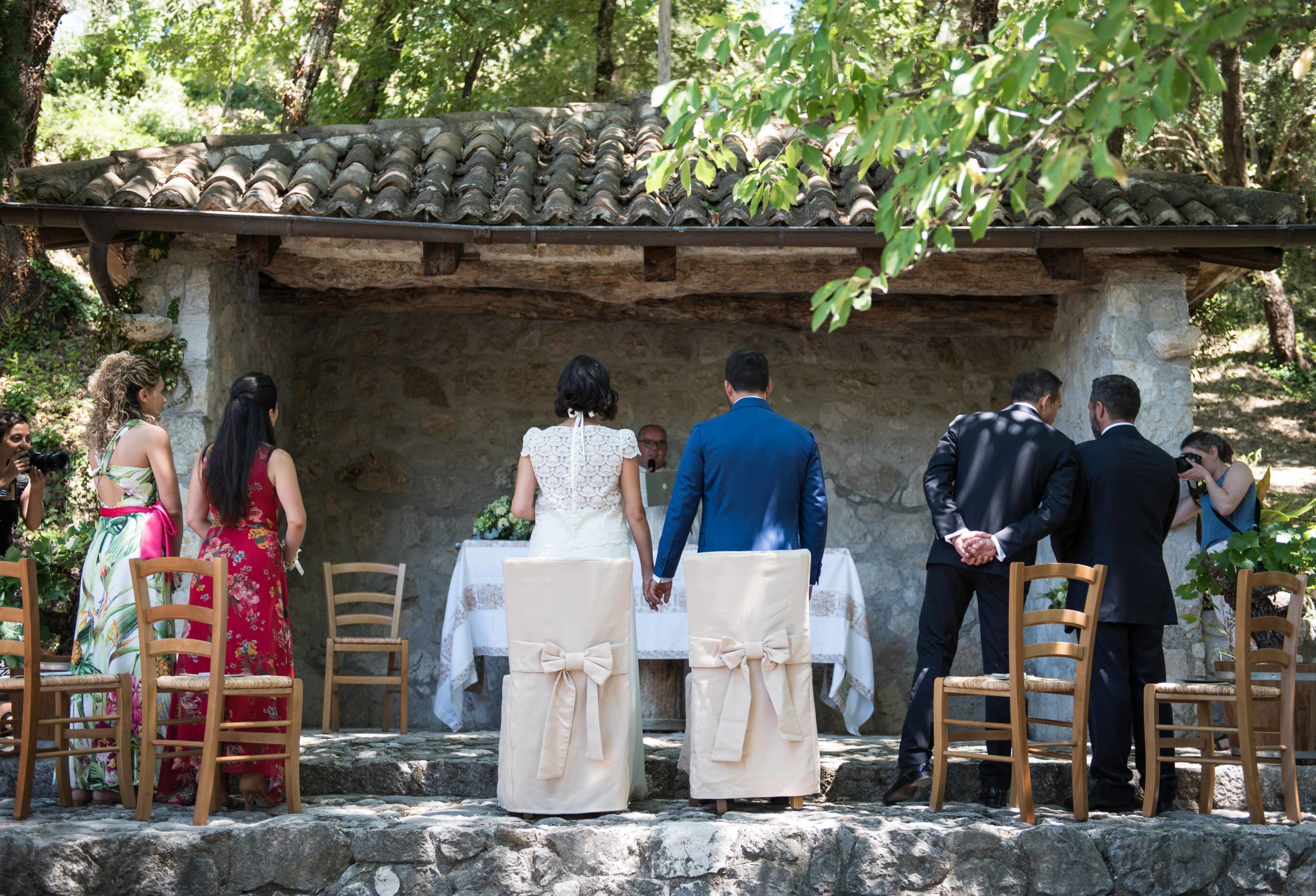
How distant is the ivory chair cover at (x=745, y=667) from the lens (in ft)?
12.1

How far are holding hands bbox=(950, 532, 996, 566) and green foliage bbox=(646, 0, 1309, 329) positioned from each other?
1.25m

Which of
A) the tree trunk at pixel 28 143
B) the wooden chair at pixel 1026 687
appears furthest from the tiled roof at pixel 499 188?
the tree trunk at pixel 28 143

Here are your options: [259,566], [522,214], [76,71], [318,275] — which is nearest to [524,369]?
[318,275]

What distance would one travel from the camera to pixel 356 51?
12219 mm

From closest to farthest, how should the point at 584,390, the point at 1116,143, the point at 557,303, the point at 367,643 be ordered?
1. the point at 584,390
2. the point at 367,643
3. the point at 557,303
4. the point at 1116,143

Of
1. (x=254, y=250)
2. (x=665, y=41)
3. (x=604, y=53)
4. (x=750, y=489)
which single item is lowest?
(x=750, y=489)

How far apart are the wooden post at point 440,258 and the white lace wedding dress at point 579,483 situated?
62.4 inches

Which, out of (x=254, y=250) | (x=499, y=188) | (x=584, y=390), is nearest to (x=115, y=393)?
(x=254, y=250)

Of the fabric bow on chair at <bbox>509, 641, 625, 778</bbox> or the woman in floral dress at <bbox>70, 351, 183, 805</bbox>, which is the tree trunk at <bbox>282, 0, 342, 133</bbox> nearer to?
the woman in floral dress at <bbox>70, 351, 183, 805</bbox>

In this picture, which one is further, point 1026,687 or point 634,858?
point 1026,687

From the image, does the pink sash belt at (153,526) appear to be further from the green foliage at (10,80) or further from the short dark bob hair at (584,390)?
the green foliage at (10,80)

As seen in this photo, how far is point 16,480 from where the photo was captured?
5.09 metres

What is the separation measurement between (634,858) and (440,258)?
3049 millimetres

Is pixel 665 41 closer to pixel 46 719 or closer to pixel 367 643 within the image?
pixel 367 643
